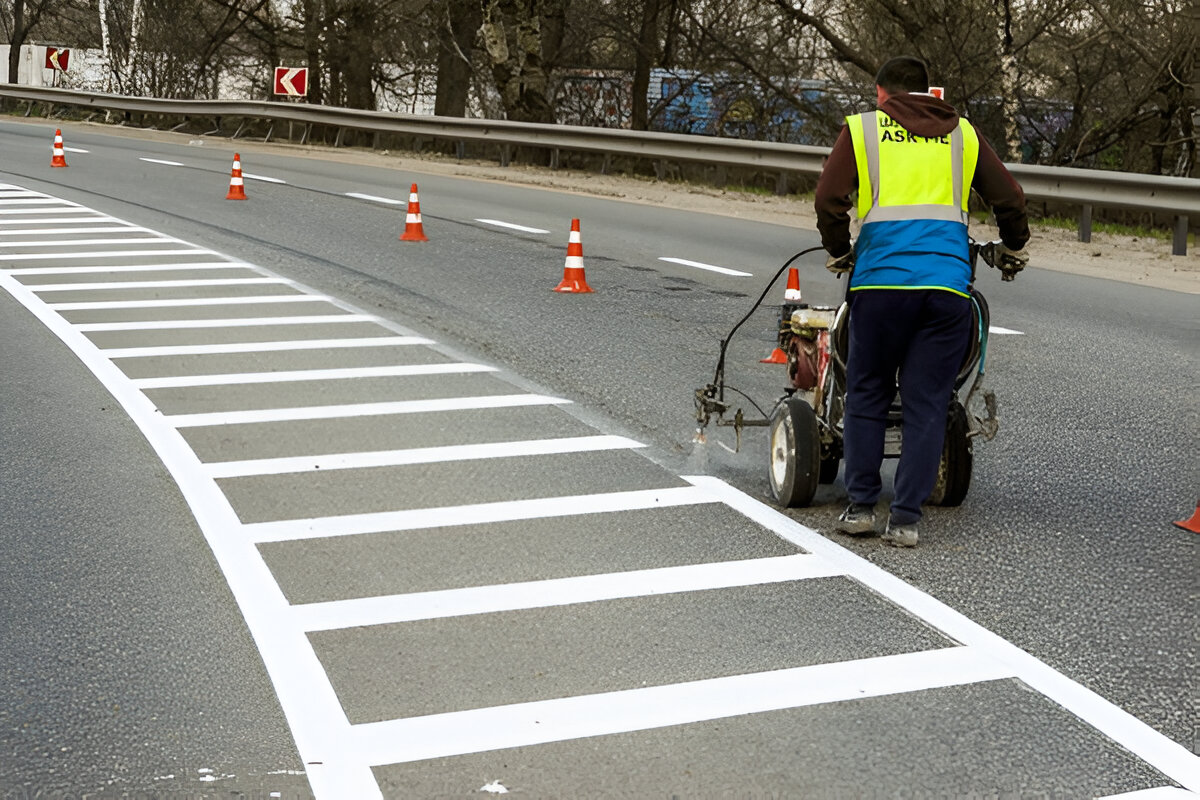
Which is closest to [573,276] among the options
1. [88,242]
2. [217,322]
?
[217,322]

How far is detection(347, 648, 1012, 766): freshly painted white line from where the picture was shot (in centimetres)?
439

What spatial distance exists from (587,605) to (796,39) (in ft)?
92.2

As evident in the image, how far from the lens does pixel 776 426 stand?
6980 mm

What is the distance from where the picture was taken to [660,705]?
4.65 metres

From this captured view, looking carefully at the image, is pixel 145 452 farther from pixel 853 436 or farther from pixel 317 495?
pixel 853 436

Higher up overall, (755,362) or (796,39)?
(796,39)

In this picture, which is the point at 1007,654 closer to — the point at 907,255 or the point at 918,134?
the point at 907,255

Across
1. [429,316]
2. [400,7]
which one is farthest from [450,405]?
[400,7]

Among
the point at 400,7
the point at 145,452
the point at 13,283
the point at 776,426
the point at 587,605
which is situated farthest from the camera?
the point at 400,7

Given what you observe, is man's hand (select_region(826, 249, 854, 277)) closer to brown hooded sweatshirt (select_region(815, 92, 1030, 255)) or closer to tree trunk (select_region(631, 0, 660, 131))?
brown hooded sweatshirt (select_region(815, 92, 1030, 255))

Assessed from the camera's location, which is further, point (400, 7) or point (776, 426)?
point (400, 7)

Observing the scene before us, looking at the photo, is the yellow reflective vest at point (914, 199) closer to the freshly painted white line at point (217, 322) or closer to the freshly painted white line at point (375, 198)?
the freshly painted white line at point (217, 322)

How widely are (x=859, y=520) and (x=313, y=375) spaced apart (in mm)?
4585

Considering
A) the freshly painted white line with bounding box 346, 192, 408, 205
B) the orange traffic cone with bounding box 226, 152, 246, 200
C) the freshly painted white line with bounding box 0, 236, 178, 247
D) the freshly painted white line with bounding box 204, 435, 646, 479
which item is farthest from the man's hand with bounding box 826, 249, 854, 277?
the orange traffic cone with bounding box 226, 152, 246, 200
